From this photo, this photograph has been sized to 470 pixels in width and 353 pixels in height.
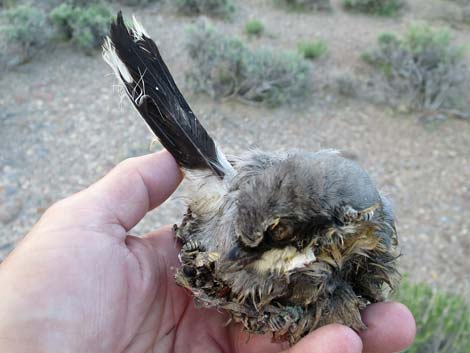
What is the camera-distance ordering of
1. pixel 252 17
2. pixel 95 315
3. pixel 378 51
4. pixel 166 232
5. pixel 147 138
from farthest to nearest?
pixel 252 17
pixel 378 51
pixel 147 138
pixel 166 232
pixel 95 315

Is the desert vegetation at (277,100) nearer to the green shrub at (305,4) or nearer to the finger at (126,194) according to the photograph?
the green shrub at (305,4)

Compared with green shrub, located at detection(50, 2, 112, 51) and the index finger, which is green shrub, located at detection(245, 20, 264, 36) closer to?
green shrub, located at detection(50, 2, 112, 51)

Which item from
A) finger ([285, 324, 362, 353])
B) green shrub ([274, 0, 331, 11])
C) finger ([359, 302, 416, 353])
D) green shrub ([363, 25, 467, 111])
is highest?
finger ([285, 324, 362, 353])

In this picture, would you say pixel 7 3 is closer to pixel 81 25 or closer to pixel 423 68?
pixel 81 25

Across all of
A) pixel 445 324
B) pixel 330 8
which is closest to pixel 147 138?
pixel 445 324

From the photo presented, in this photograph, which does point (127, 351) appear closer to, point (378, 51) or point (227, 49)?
point (227, 49)

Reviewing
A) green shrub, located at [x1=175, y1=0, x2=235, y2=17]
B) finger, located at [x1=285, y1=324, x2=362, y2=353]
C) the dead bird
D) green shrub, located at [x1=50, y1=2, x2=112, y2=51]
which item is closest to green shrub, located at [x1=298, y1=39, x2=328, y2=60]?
green shrub, located at [x1=175, y1=0, x2=235, y2=17]
